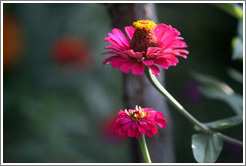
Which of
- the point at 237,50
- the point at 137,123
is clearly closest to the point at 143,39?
the point at 137,123

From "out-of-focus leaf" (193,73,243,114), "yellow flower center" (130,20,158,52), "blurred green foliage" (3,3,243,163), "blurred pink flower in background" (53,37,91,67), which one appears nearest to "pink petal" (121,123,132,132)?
"yellow flower center" (130,20,158,52)

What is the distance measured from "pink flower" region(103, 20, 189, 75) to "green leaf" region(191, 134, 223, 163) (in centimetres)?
16

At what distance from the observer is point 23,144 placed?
4.73 feet

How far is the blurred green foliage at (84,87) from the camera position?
1437mm

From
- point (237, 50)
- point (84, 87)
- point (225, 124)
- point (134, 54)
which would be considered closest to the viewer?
point (134, 54)

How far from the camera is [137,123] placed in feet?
1.66

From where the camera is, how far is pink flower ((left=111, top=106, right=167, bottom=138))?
1.65 ft

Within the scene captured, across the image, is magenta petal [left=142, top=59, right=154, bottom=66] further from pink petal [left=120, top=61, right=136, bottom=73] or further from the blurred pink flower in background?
the blurred pink flower in background

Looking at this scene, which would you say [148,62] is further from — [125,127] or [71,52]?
[71,52]

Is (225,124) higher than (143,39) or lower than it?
lower

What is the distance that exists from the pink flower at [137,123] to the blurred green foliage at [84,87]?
2.88 ft

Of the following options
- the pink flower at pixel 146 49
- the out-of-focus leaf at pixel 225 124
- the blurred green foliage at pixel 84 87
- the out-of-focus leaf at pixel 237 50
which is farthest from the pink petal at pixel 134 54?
the blurred green foliage at pixel 84 87

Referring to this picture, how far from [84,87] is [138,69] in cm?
112

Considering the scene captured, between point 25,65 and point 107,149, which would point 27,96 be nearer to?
point 25,65
